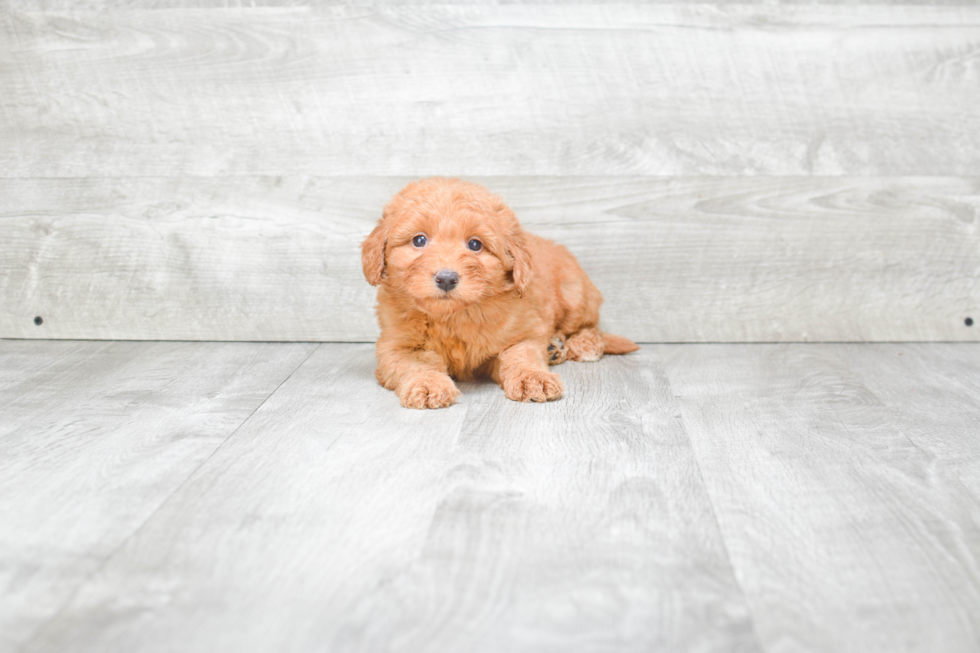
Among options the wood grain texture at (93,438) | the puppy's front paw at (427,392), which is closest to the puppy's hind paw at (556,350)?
the puppy's front paw at (427,392)

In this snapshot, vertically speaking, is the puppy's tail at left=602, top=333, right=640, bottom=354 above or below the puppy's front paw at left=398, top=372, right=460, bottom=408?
below

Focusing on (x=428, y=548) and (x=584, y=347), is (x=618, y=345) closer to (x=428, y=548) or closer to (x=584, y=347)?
(x=584, y=347)

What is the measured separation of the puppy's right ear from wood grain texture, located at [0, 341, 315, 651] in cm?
48

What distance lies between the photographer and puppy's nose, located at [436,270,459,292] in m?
2.18

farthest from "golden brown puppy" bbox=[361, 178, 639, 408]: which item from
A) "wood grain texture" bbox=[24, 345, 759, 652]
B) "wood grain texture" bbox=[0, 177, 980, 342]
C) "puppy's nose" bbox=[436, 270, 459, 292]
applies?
"wood grain texture" bbox=[0, 177, 980, 342]

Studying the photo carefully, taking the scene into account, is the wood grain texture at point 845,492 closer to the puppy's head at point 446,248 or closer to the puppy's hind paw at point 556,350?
the puppy's hind paw at point 556,350

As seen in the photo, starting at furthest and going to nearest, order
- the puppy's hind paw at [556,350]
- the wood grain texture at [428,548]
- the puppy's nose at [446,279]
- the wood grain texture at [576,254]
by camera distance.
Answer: the wood grain texture at [576,254] → the puppy's hind paw at [556,350] → the puppy's nose at [446,279] → the wood grain texture at [428,548]

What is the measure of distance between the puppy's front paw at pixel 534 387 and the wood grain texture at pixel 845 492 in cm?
36

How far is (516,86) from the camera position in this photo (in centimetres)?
301

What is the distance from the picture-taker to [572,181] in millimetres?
3045

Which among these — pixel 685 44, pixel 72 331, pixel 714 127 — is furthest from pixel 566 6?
pixel 72 331

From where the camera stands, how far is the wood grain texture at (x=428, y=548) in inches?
46.7

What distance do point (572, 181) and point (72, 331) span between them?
202 cm

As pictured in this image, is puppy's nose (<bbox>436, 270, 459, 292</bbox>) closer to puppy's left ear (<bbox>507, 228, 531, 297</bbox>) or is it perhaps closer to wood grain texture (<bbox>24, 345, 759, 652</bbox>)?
puppy's left ear (<bbox>507, 228, 531, 297</bbox>)
